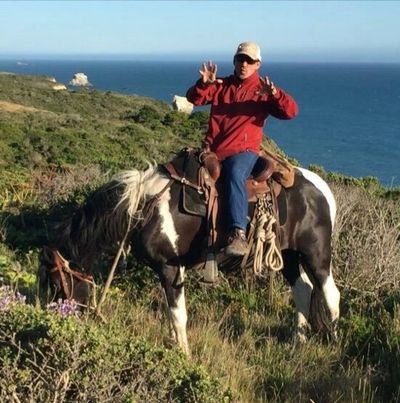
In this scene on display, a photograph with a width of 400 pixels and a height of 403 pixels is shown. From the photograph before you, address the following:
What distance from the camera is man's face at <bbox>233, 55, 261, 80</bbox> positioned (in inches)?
206

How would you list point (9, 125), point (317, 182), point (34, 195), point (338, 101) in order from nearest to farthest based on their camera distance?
1. point (317, 182)
2. point (34, 195)
3. point (9, 125)
4. point (338, 101)

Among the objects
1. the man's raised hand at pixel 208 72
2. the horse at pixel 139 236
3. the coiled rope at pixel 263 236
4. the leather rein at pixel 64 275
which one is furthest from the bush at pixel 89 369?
the man's raised hand at pixel 208 72

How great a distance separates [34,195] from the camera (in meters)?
10.9

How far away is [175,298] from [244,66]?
1984 millimetres

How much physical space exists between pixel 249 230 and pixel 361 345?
1.37 metres

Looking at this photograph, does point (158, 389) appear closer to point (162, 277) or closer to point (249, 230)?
point (162, 277)

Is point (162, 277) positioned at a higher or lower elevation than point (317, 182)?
lower

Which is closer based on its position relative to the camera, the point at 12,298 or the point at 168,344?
the point at 12,298

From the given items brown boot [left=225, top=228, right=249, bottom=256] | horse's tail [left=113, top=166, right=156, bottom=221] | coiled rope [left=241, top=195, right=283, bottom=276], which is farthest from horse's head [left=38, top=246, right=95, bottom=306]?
coiled rope [left=241, top=195, right=283, bottom=276]

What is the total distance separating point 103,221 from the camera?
4.95m

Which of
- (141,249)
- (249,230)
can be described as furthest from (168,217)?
(249,230)

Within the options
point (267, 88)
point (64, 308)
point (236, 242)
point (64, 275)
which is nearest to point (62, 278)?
point (64, 275)

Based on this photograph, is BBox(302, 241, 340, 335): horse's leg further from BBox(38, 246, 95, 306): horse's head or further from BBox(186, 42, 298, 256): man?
BBox(38, 246, 95, 306): horse's head

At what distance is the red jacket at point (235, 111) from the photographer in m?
5.28
